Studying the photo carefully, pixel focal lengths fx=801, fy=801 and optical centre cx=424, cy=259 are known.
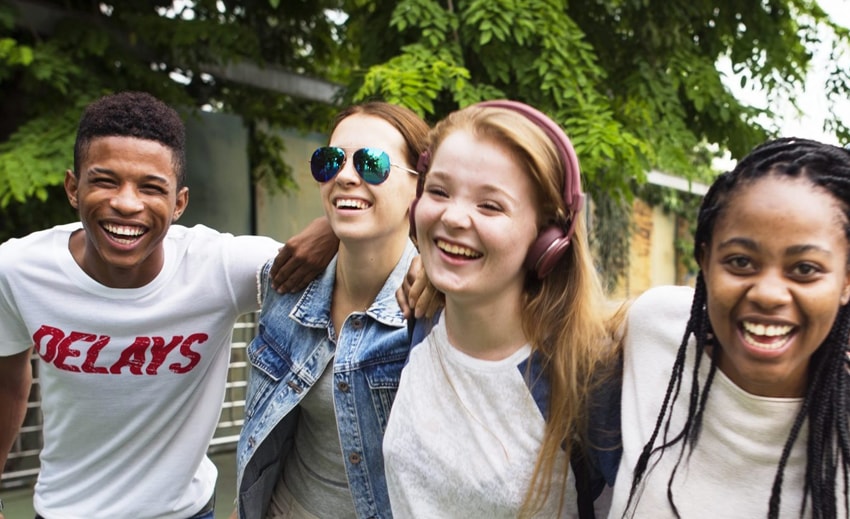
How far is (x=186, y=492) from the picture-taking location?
280 centimetres

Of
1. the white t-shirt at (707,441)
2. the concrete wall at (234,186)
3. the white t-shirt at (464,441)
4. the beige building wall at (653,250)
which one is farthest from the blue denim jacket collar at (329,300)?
the beige building wall at (653,250)

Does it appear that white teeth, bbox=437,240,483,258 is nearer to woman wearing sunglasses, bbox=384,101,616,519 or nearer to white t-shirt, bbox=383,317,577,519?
woman wearing sunglasses, bbox=384,101,616,519

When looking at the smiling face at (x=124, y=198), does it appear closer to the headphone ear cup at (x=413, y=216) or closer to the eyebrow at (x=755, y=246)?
the headphone ear cup at (x=413, y=216)

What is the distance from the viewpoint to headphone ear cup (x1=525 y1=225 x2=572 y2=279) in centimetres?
186

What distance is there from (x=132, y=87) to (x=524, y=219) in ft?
15.4

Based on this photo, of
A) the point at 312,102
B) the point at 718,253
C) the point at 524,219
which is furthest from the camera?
the point at 312,102

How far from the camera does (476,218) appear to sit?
1.84 metres

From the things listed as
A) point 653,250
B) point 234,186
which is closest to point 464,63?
point 234,186

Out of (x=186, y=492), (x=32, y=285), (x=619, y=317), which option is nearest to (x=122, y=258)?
(x=32, y=285)

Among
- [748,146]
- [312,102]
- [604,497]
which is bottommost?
[604,497]

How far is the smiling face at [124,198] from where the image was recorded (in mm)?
2570

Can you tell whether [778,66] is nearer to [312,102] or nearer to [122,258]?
[312,102]

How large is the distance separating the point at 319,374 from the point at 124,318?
73cm

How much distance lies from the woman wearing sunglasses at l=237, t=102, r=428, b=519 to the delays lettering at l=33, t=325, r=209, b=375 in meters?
0.31
